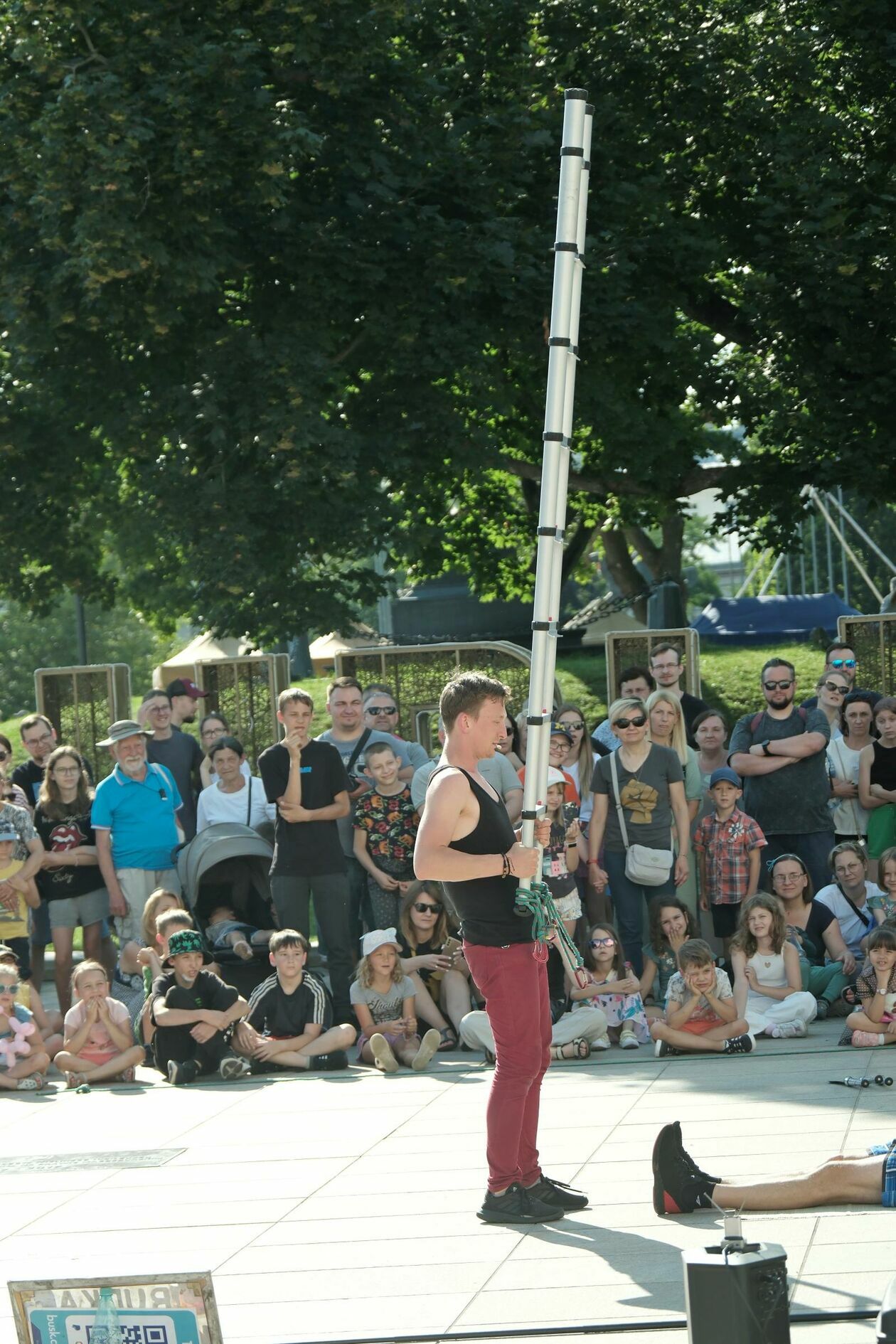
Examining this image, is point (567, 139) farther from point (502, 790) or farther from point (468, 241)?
point (468, 241)

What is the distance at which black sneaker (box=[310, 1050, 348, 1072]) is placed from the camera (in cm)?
1012

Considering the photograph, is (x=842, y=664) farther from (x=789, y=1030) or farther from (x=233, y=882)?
(x=233, y=882)

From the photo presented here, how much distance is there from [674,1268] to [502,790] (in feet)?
18.8

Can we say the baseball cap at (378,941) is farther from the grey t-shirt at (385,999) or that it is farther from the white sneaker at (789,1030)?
the white sneaker at (789,1030)

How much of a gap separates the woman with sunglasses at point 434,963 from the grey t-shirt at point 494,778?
2.01ft

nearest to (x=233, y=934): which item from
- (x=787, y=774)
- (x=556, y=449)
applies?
(x=787, y=774)

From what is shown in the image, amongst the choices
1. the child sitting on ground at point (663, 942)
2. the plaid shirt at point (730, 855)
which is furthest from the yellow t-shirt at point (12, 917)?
the plaid shirt at point (730, 855)

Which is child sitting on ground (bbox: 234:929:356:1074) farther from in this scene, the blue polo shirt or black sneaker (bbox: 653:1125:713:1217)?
black sneaker (bbox: 653:1125:713:1217)

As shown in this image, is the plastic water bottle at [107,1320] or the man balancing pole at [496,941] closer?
the plastic water bottle at [107,1320]

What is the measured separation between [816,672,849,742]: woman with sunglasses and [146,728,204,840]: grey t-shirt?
4.45m

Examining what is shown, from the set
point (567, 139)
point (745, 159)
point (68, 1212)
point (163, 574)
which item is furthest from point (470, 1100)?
point (163, 574)

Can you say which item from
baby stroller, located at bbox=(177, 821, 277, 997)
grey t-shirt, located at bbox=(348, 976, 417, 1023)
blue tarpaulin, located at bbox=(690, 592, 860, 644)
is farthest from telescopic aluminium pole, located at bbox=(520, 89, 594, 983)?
blue tarpaulin, located at bbox=(690, 592, 860, 644)

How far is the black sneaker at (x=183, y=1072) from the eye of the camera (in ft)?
33.0

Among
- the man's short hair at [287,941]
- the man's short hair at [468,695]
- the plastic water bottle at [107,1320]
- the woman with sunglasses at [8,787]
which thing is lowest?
the man's short hair at [287,941]
